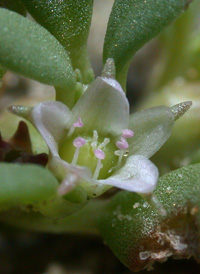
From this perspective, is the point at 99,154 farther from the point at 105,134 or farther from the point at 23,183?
the point at 23,183

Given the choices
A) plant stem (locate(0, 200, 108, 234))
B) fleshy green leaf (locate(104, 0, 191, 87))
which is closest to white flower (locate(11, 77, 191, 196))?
fleshy green leaf (locate(104, 0, 191, 87))

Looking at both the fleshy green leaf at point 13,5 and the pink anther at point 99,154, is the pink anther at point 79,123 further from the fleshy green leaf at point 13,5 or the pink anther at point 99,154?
the fleshy green leaf at point 13,5

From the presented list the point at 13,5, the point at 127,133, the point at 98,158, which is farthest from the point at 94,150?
the point at 13,5

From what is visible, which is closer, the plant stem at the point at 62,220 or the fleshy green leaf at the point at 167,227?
the fleshy green leaf at the point at 167,227

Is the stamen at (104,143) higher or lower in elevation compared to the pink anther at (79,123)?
lower

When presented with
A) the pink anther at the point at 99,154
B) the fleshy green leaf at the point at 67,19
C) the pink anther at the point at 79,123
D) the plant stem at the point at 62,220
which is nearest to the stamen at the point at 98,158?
the pink anther at the point at 99,154
